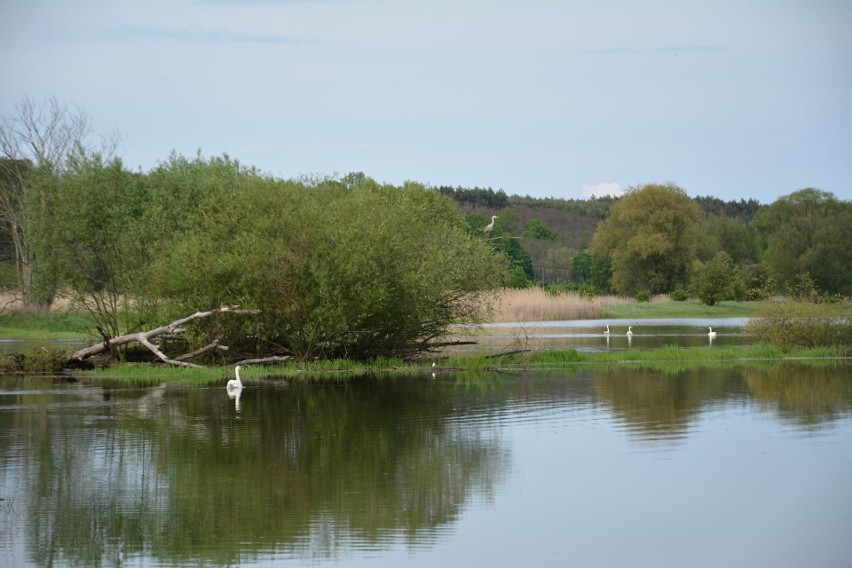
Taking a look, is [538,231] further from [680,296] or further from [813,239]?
[680,296]

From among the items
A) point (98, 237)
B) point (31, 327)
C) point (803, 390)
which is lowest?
point (803, 390)

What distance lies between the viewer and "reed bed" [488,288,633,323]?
55.7 m

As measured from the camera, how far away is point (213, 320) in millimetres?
29141

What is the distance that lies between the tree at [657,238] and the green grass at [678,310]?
25.1ft

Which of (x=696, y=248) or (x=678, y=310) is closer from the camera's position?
(x=678, y=310)

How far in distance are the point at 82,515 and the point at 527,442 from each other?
760 cm

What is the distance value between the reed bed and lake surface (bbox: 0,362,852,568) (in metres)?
29.1

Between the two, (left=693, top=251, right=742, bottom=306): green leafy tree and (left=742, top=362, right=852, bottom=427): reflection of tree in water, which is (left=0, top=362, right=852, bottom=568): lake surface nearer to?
(left=742, top=362, right=852, bottom=427): reflection of tree in water

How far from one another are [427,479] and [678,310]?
6497 centimetres

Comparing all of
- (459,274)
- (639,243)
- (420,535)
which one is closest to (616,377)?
(459,274)

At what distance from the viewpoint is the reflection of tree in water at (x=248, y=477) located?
1121 cm

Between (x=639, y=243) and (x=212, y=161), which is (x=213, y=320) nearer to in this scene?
(x=212, y=161)

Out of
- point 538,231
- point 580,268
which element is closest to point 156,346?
point 580,268

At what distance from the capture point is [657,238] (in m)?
85.9
